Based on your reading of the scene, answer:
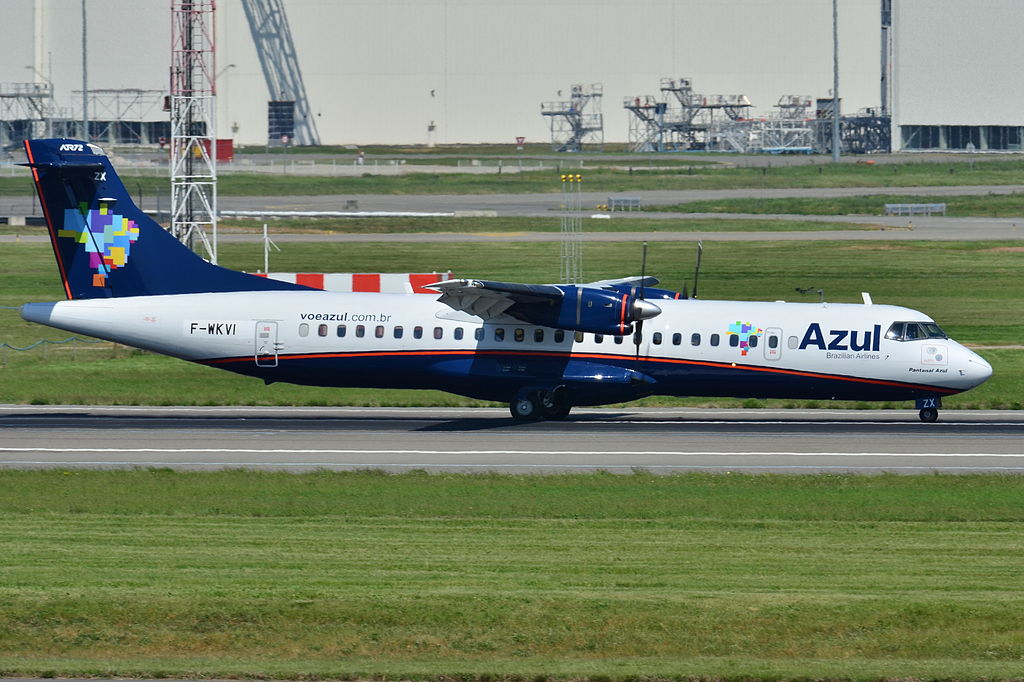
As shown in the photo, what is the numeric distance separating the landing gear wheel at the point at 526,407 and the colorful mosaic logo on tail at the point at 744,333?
5007mm

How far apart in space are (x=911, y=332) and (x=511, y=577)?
60.0 ft

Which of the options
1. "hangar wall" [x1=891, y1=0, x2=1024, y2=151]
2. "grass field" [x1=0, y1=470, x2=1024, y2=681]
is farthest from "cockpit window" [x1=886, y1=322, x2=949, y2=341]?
"hangar wall" [x1=891, y1=0, x2=1024, y2=151]

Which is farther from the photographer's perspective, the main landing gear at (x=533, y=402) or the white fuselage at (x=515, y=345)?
the main landing gear at (x=533, y=402)

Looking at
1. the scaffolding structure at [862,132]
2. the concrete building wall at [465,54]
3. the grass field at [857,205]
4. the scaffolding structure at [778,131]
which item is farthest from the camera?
the scaffolding structure at [862,132]

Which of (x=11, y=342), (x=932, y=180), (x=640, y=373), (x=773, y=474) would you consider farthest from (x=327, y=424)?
(x=932, y=180)

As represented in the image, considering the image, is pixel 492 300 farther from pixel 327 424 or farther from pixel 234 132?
pixel 234 132

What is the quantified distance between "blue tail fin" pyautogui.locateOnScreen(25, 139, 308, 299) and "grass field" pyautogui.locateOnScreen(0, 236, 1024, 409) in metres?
4.37

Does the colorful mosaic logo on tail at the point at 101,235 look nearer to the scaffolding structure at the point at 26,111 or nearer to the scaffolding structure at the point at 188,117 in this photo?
the scaffolding structure at the point at 188,117

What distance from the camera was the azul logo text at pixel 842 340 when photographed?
1267 inches

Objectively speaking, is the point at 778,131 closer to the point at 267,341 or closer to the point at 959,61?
the point at 959,61

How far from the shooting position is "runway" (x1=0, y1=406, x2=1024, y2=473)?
27531mm

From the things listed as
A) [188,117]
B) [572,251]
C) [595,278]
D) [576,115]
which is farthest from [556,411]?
[576,115]

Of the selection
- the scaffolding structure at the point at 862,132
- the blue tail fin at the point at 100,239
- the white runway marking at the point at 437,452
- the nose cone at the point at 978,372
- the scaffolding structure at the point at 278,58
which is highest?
the scaffolding structure at the point at 278,58

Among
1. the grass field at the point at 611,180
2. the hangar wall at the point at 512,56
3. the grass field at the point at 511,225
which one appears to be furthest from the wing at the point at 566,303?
the hangar wall at the point at 512,56
